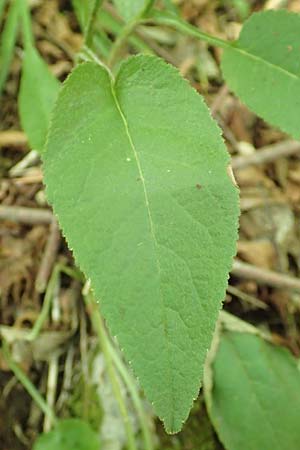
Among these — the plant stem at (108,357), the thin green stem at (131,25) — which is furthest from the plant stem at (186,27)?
the plant stem at (108,357)

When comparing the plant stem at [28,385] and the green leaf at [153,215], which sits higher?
the green leaf at [153,215]

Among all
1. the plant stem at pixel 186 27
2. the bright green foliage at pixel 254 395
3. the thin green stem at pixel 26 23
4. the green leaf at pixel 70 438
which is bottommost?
the green leaf at pixel 70 438

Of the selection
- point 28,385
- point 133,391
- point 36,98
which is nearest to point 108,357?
point 133,391

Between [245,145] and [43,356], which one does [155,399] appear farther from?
[245,145]

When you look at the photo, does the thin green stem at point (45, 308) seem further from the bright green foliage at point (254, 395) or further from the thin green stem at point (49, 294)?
the bright green foliage at point (254, 395)

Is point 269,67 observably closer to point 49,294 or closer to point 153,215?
point 153,215

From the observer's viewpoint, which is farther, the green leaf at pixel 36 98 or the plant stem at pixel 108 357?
the green leaf at pixel 36 98

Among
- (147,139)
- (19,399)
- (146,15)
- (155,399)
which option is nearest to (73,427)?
(19,399)

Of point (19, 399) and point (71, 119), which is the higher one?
point (71, 119)
